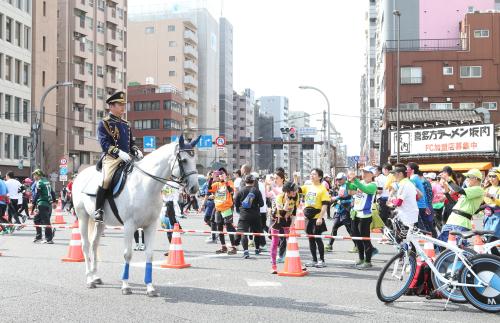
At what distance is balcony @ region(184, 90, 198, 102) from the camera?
331 feet

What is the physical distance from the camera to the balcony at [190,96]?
101 m

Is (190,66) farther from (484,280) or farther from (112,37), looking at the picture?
(484,280)

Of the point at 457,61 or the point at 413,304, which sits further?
the point at 457,61

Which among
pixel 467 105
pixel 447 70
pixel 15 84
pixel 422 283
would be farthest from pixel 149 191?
pixel 447 70

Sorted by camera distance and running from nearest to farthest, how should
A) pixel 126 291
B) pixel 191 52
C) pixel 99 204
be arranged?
pixel 126 291 < pixel 99 204 < pixel 191 52

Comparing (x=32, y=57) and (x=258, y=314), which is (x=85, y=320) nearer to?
(x=258, y=314)

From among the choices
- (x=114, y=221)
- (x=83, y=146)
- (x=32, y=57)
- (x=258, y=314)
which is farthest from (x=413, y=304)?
(x=83, y=146)

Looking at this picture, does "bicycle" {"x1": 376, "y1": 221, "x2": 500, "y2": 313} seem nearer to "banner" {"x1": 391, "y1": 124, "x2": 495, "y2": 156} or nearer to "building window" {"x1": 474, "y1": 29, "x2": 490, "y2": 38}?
"banner" {"x1": 391, "y1": 124, "x2": 495, "y2": 156}

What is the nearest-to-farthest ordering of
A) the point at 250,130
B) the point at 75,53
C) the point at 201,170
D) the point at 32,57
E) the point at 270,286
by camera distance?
the point at 270,286 < the point at 32,57 < the point at 75,53 < the point at 201,170 < the point at 250,130

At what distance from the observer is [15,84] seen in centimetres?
5166

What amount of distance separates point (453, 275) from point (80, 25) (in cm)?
6694

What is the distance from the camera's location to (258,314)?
7.35 meters

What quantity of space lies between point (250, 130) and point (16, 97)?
10190 centimetres

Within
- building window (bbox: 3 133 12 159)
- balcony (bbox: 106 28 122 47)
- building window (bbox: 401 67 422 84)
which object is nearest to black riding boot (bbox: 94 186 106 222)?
building window (bbox: 3 133 12 159)
